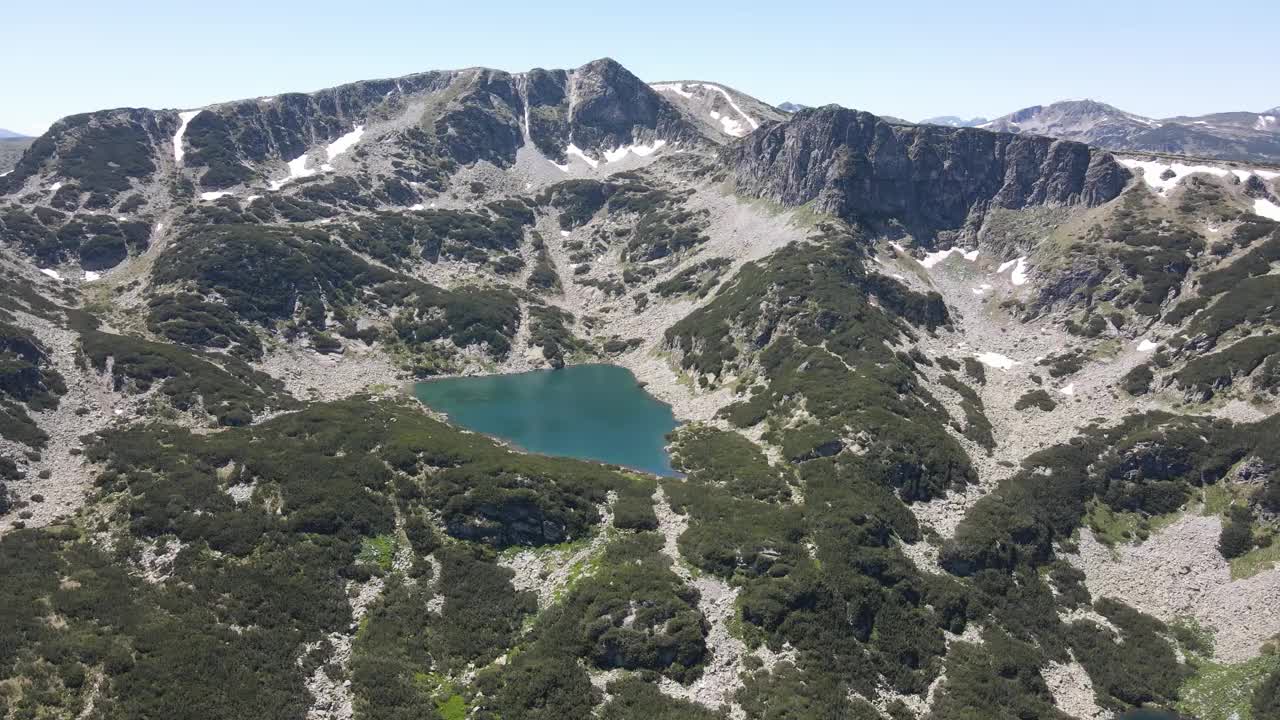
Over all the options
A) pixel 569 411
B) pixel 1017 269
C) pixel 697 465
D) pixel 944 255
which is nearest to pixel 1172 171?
pixel 1017 269

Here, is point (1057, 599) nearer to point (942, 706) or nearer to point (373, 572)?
point (942, 706)

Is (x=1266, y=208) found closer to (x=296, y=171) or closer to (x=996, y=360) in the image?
(x=996, y=360)

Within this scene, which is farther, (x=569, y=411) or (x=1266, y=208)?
(x=1266, y=208)

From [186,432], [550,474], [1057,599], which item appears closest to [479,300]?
[186,432]

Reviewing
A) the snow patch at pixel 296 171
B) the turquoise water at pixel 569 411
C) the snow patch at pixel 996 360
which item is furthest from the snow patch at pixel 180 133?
the snow patch at pixel 996 360

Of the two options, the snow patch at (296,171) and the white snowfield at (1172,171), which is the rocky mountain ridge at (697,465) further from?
the snow patch at (296,171)

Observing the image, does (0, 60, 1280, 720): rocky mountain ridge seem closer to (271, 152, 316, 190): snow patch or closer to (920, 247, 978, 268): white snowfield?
(920, 247, 978, 268): white snowfield

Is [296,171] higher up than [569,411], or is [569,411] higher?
[296,171]

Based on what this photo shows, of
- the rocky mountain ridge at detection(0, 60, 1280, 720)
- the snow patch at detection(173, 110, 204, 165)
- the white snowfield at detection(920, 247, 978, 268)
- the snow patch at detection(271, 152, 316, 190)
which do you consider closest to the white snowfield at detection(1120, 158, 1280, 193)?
the rocky mountain ridge at detection(0, 60, 1280, 720)
